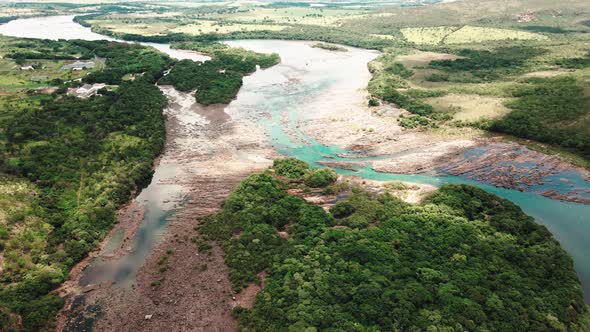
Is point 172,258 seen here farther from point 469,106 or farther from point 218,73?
point 218,73

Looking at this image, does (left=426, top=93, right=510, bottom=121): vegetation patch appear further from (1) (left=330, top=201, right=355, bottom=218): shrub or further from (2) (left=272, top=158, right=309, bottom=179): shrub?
(1) (left=330, top=201, right=355, bottom=218): shrub

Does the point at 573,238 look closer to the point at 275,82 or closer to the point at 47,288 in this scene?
the point at 47,288

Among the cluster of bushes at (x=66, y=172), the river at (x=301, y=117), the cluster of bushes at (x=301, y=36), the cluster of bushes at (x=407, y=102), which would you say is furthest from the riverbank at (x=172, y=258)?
the cluster of bushes at (x=301, y=36)

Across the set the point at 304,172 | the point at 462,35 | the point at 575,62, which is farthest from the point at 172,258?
the point at 462,35

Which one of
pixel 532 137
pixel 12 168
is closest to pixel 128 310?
pixel 12 168

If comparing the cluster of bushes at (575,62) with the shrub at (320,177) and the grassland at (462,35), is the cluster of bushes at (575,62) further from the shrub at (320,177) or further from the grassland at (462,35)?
the shrub at (320,177)
